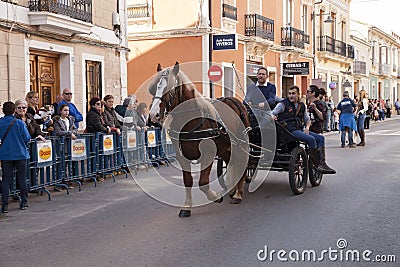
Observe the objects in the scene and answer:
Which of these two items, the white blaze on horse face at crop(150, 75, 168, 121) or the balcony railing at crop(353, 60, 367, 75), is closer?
the white blaze on horse face at crop(150, 75, 168, 121)

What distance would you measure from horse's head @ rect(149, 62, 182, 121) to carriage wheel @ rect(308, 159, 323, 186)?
10.8 feet

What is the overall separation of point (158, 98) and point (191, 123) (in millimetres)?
621

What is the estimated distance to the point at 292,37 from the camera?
3006cm

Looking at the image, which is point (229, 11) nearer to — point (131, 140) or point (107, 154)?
point (131, 140)

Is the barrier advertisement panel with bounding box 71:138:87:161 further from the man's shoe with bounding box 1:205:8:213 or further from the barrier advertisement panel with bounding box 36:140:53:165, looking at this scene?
the man's shoe with bounding box 1:205:8:213

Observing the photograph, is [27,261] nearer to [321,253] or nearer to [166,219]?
[166,219]

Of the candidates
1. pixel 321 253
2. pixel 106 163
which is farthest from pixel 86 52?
pixel 321 253

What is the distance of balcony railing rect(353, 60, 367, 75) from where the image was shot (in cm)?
4621

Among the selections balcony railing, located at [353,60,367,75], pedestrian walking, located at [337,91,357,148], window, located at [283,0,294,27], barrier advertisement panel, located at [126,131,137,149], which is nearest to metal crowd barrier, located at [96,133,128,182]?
barrier advertisement panel, located at [126,131,137,149]

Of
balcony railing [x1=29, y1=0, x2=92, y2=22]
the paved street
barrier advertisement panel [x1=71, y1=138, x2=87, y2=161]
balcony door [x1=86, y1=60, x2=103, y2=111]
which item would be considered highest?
balcony railing [x1=29, y1=0, x2=92, y2=22]

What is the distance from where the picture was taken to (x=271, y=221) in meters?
6.88

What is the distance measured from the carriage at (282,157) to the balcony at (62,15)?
7160 mm

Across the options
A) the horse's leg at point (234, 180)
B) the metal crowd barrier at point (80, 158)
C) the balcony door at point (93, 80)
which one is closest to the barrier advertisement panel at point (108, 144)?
the metal crowd barrier at point (80, 158)

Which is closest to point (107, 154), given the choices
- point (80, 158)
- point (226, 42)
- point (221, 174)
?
point (80, 158)
